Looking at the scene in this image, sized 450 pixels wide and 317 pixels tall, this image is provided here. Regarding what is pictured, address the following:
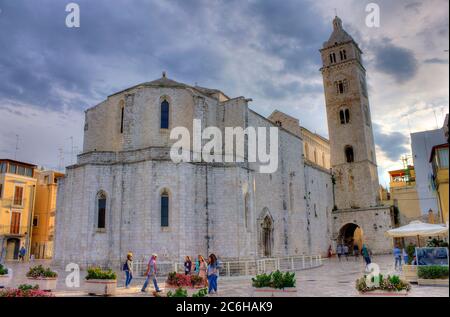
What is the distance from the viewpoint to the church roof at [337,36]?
1651 inches

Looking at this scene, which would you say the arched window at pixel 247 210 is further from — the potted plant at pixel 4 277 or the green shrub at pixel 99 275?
the potted plant at pixel 4 277

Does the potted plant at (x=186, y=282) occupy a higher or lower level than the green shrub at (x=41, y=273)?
lower

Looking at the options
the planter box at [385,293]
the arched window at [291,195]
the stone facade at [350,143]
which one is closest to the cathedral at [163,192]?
the arched window at [291,195]

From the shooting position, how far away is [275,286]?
363 inches

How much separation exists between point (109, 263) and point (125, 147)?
6998mm

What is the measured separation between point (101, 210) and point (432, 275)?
55.5ft

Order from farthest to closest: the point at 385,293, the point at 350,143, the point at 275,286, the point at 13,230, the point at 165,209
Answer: the point at 350,143, the point at 13,230, the point at 165,209, the point at 275,286, the point at 385,293

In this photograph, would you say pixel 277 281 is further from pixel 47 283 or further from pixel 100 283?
pixel 47 283

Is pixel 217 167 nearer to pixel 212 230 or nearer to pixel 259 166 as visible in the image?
pixel 212 230

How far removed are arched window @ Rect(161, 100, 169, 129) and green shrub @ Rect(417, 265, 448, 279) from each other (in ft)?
52.9

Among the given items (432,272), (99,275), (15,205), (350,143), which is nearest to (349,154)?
(350,143)

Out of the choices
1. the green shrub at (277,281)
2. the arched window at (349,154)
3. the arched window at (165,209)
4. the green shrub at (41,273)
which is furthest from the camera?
the arched window at (349,154)

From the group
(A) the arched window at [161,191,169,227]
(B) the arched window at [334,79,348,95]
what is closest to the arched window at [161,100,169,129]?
(A) the arched window at [161,191,169,227]

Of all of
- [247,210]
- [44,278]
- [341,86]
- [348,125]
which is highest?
[341,86]
